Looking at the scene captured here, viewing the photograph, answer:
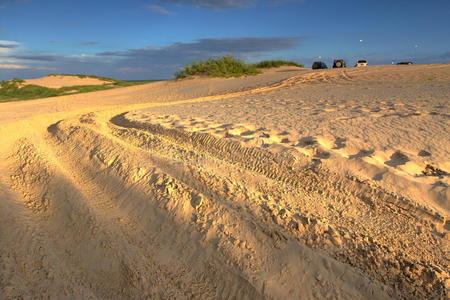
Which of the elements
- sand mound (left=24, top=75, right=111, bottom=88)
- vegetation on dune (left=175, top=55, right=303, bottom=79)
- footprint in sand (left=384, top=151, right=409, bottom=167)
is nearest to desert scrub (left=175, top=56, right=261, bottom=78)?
vegetation on dune (left=175, top=55, right=303, bottom=79)

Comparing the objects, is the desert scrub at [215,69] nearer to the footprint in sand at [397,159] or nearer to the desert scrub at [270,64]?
the desert scrub at [270,64]

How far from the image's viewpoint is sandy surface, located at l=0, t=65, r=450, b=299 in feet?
6.23

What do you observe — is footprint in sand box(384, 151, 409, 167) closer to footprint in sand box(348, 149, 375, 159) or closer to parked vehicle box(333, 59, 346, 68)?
footprint in sand box(348, 149, 375, 159)

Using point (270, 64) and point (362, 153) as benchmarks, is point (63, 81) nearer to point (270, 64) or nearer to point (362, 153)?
point (270, 64)

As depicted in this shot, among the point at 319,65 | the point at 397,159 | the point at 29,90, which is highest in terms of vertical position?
the point at 397,159

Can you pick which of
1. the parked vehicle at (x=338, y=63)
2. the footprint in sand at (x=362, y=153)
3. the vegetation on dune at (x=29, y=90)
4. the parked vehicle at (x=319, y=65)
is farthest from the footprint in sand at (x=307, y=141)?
the parked vehicle at (x=338, y=63)

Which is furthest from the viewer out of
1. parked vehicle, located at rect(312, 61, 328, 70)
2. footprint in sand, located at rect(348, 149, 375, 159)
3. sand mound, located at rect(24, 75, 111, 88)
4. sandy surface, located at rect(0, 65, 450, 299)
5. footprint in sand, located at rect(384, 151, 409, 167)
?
parked vehicle, located at rect(312, 61, 328, 70)

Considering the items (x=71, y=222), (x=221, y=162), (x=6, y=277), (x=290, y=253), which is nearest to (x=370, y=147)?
(x=221, y=162)

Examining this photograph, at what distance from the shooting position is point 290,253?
2.00 metres

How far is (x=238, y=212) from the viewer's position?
242cm

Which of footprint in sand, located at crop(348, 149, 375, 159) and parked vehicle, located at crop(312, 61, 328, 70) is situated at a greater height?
footprint in sand, located at crop(348, 149, 375, 159)

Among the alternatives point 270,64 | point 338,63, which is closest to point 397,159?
point 338,63

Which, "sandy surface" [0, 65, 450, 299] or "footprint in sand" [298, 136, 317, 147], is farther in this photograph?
"footprint in sand" [298, 136, 317, 147]

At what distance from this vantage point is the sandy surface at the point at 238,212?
6.23 feet
